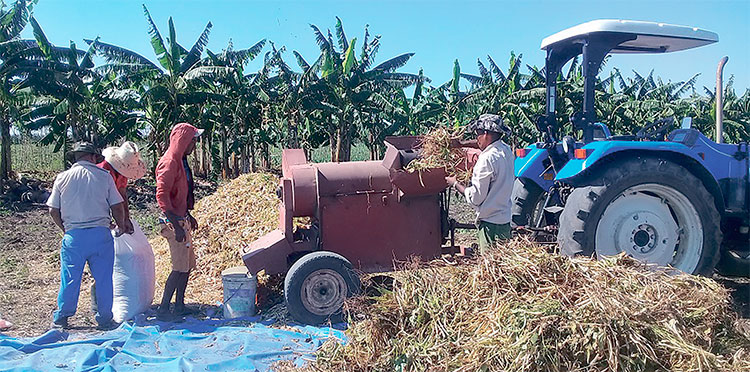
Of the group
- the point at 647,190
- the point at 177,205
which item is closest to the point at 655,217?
the point at 647,190

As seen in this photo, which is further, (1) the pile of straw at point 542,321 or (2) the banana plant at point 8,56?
(2) the banana plant at point 8,56

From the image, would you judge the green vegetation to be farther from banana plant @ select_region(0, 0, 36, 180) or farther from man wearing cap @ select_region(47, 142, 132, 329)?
man wearing cap @ select_region(47, 142, 132, 329)

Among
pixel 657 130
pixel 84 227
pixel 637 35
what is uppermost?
pixel 637 35

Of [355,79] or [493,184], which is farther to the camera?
[355,79]

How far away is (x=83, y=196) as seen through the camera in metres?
5.34

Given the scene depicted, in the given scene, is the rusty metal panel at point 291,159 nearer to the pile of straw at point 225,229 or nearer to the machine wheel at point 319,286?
the machine wheel at point 319,286

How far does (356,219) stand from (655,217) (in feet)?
9.08

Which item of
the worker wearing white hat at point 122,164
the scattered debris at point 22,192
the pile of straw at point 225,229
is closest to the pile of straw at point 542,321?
the worker wearing white hat at point 122,164

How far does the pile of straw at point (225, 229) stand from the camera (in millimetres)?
6938

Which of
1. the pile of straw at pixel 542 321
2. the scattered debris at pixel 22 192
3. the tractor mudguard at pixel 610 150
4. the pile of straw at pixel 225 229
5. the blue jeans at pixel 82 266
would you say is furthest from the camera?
the scattered debris at pixel 22 192

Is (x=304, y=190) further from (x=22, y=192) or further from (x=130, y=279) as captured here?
(x=22, y=192)

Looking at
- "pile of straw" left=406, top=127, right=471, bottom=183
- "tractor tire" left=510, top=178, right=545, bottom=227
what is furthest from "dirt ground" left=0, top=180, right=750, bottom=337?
"pile of straw" left=406, top=127, right=471, bottom=183

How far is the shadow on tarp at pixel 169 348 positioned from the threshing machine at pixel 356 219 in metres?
0.56

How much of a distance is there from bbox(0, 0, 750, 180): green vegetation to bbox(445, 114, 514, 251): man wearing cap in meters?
11.2
